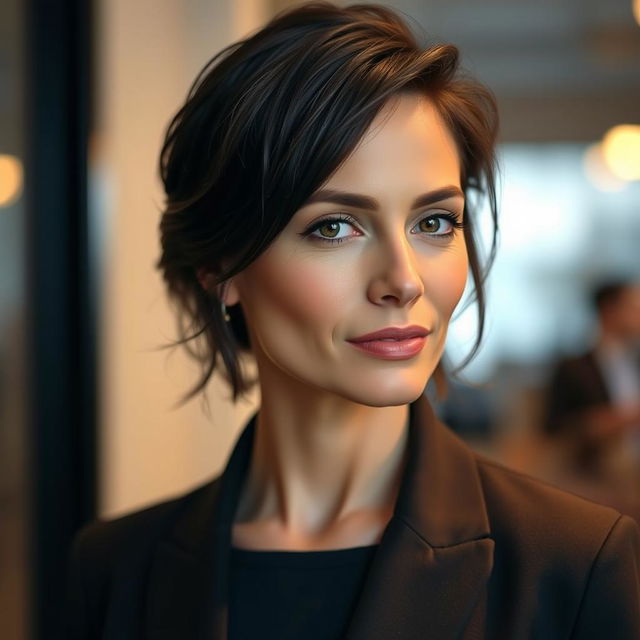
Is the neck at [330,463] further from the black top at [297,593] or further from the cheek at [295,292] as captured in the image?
the cheek at [295,292]

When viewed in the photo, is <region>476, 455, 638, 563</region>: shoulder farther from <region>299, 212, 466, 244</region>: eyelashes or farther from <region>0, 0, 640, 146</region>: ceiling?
<region>0, 0, 640, 146</region>: ceiling

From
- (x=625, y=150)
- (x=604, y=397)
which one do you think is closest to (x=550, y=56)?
(x=625, y=150)

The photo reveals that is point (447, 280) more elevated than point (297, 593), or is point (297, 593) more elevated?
point (447, 280)

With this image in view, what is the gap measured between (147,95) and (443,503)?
1761mm

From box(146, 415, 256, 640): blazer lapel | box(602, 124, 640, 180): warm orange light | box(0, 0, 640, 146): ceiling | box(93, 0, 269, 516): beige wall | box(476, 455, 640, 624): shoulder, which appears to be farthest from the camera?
box(602, 124, 640, 180): warm orange light

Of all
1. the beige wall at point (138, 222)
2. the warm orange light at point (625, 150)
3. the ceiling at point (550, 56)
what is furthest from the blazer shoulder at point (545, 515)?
the warm orange light at point (625, 150)

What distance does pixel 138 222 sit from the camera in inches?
102

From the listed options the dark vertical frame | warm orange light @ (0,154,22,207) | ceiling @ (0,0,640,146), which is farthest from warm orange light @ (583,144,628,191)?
warm orange light @ (0,154,22,207)

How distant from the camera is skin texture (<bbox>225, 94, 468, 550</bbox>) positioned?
111 centimetres

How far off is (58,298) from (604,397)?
2784 millimetres

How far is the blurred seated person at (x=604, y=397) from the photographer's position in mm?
4105

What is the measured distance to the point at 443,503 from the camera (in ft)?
3.89

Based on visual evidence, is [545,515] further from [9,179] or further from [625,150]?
[625,150]

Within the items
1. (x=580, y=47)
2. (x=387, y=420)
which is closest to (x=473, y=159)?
(x=387, y=420)
